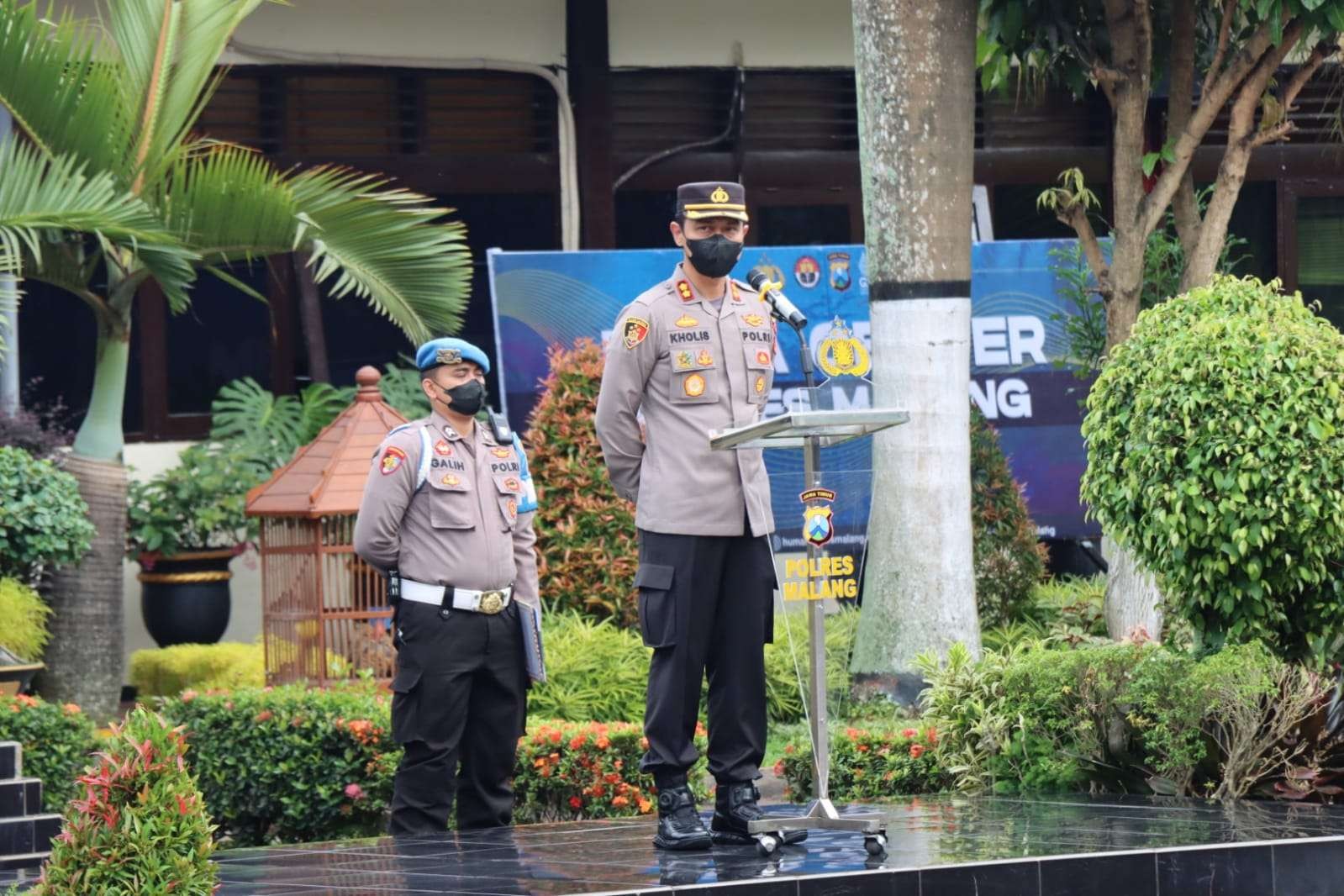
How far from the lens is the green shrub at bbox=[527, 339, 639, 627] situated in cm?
1056

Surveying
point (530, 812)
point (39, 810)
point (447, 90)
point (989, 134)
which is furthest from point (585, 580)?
point (989, 134)

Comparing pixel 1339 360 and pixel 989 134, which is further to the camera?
pixel 989 134

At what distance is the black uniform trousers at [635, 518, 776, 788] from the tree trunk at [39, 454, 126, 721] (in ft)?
16.8

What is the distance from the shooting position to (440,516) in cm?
702

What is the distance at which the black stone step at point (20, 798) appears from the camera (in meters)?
8.12

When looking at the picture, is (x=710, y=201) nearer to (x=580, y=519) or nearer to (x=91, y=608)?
(x=580, y=519)

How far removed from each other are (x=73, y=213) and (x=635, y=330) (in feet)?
14.0

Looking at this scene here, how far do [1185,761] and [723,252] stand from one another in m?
2.53

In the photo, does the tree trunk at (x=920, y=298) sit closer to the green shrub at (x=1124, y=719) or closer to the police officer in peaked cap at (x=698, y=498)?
the green shrub at (x=1124, y=719)

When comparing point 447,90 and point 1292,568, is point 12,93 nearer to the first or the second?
point 447,90

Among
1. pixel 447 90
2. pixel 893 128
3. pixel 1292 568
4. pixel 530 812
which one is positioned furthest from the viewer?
pixel 447 90

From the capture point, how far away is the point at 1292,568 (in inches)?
266

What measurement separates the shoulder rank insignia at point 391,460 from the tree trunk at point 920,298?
320cm

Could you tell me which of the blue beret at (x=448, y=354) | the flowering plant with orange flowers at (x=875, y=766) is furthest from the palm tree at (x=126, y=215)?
the flowering plant with orange flowers at (x=875, y=766)
